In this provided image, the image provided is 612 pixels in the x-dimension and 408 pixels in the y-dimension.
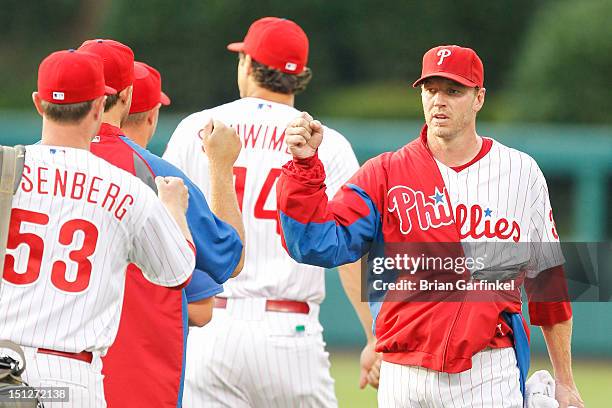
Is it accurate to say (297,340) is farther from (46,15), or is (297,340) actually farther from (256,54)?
(46,15)

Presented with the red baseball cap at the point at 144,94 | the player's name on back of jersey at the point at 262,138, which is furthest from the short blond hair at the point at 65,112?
the player's name on back of jersey at the point at 262,138

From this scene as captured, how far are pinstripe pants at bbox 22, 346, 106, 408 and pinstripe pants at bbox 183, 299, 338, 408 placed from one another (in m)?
1.95

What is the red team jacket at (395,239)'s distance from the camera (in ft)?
16.3

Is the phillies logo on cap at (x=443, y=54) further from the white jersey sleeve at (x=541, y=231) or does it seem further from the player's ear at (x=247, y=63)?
the player's ear at (x=247, y=63)

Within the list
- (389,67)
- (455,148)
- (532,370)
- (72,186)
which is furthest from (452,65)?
(389,67)

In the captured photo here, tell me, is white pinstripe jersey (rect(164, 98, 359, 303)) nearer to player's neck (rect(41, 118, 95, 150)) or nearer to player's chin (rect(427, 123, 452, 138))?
player's chin (rect(427, 123, 452, 138))

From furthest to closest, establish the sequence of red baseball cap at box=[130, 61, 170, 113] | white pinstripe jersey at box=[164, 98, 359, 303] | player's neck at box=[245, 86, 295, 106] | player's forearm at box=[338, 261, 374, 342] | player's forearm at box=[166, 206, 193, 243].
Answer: player's neck at box=[245, 86, 295, 106]
player's forearm at box=[338, 261, 374, 342]
white pinstripe jersey at box=[164, 98, 359, 303]
red baseball cap at box=[130, 61, 170, 113]
player's forearm at box=[166, 206, 193, 243]

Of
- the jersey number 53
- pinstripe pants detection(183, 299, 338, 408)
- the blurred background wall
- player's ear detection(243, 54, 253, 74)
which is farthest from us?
the blurred background wall

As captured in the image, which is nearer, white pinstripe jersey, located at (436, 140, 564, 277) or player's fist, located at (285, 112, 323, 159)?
player's fist, located at (285, 112, 323, 159)

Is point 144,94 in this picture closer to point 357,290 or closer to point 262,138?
point 262,138

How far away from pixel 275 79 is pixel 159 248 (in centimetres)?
247

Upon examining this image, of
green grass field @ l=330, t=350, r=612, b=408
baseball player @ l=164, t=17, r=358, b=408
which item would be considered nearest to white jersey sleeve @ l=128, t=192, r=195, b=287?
baseball player @ l=164, t=17, r=358, b=408

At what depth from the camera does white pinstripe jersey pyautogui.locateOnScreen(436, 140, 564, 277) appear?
17.4ft

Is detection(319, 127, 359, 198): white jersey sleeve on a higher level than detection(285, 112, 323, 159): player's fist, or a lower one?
higher
